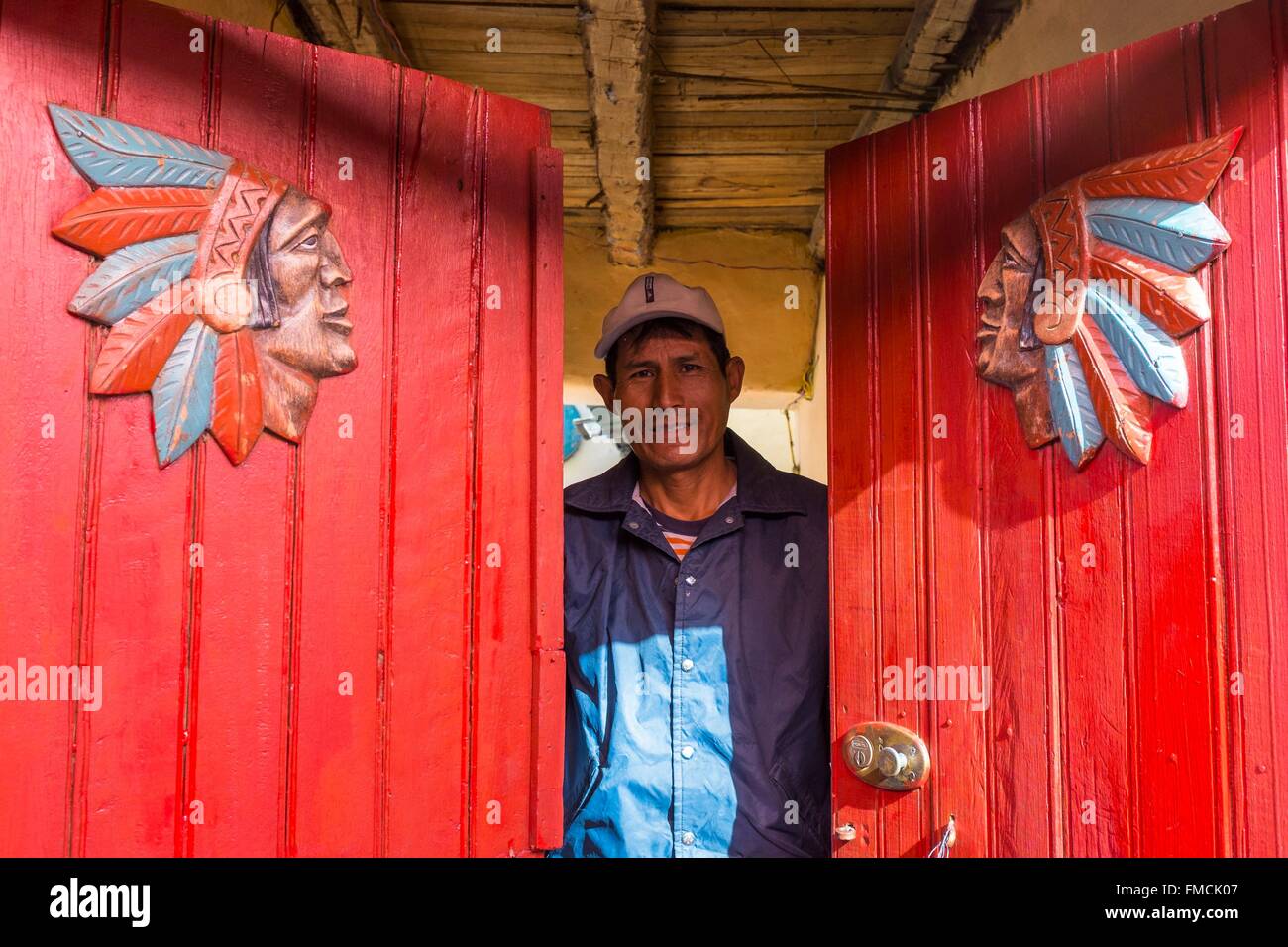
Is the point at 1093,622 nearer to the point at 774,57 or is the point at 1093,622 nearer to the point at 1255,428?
the point at 1255,428

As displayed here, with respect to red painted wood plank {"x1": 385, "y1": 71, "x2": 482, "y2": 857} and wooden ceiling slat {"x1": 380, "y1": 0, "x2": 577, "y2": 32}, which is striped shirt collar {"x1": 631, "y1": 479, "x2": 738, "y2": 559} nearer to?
red painted wood plank {"x1": 385, "y1": 71, "x2": 482, "y2": 857}

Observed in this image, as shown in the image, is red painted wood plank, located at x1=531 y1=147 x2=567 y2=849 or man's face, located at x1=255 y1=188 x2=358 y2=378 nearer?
man's face, located at x1=255 y1=188 x2=358 y2=378

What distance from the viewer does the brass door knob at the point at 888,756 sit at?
1449mm

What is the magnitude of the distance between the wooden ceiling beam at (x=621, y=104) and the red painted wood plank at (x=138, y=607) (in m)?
1.15

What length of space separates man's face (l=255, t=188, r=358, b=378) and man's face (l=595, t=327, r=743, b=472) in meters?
0.85

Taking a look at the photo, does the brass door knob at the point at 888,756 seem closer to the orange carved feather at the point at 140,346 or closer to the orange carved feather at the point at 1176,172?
the orange carved feather at the point at 1176,172

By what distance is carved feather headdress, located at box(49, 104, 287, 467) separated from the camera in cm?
122

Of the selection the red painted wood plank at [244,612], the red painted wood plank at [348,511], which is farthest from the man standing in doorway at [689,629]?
the red painted wood plank at [244,612]

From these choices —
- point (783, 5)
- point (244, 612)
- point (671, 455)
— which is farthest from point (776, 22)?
point (244, 612)

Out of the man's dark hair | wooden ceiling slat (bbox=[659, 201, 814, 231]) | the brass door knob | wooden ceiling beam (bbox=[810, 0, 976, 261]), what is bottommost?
the brass door knob

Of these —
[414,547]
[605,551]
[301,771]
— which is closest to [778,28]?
[605,551]

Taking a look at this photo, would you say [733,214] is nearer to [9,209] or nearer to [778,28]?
[778,28]

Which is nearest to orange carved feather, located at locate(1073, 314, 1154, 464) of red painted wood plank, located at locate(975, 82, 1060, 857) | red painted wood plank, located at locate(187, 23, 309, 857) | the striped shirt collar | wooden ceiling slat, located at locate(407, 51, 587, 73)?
red painted wood plank, located at locate(975, 82, 1060, 857)

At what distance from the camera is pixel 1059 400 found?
4.43ft
